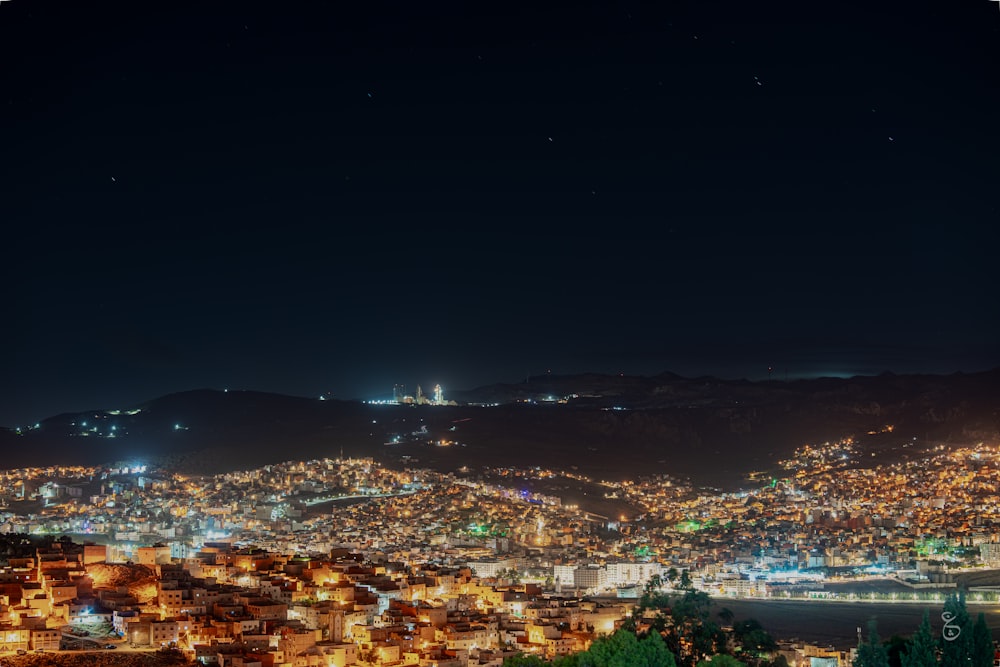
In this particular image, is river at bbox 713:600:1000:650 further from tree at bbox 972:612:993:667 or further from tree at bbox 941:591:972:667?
tree at bbox 941:591:972:667

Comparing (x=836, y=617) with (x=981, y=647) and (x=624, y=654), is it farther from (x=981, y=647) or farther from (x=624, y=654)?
(x=624, y=654)

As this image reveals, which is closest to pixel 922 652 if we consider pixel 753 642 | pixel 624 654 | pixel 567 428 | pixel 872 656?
pixel 872 656

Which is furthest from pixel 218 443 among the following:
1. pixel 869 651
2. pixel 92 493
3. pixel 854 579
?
pixel 869 651

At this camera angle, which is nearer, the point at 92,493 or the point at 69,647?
the point at 69,647

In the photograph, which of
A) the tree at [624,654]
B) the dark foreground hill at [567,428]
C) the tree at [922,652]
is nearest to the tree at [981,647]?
the tree at [922,652]

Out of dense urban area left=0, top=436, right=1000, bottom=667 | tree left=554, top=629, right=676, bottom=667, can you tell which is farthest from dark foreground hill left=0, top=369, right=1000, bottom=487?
tree left=554, top=629, right=676, bottom=667

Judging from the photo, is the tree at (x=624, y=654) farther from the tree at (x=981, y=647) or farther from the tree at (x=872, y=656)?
the tree at (x=981, y=647)

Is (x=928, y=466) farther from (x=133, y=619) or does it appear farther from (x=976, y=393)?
(x=133, y=619)
